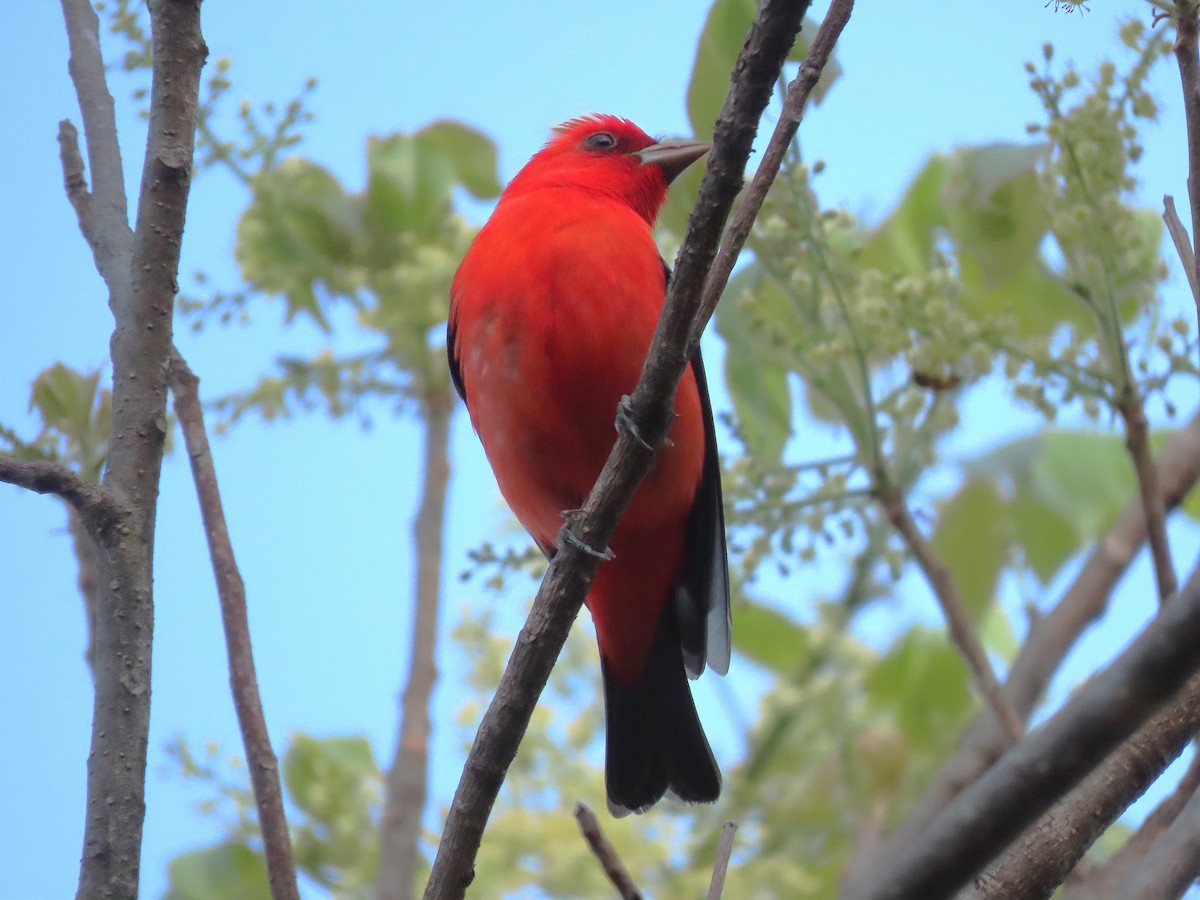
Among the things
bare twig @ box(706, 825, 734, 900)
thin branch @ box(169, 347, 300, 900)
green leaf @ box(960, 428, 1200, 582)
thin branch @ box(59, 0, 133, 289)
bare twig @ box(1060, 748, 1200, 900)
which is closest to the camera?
bare twig @ box(706, 825, 734, 900)

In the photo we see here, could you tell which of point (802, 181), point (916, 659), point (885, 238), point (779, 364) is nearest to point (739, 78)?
point (802, 181)

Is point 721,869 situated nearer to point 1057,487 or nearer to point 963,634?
point 963,634

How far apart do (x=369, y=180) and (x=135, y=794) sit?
10.1ft

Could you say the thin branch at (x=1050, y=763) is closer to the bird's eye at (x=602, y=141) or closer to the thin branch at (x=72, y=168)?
the thin branch at (x=72, y=168)

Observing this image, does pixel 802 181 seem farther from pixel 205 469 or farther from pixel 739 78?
pixel 205 469

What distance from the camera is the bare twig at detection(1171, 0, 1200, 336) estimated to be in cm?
→ 221

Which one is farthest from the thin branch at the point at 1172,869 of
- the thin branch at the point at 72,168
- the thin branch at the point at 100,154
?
the thin branch at the point at 72,168

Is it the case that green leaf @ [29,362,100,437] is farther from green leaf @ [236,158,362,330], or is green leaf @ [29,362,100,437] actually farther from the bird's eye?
the bird's eye

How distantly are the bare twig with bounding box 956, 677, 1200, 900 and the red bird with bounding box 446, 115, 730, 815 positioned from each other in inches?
58.0

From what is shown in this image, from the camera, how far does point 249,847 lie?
4.48m

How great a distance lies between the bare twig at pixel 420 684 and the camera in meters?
4.22

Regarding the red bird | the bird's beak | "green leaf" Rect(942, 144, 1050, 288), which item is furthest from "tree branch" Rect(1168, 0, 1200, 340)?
the bird's beak

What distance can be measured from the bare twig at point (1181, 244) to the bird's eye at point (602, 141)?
116 inches

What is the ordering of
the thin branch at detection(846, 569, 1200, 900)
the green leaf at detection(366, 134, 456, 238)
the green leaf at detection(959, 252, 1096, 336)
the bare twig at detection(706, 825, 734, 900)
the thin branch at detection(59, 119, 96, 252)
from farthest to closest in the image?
the green leaf at detection(366, 134, 456, 238) < the green leaf at detection(959, 252, 1096, 336) < the thin branch at detection(59, 119, 96, 252) < the bare twig at detection(706, 825, 734, 900) < the thin branch at detection(846, 569, 1200, 900)
